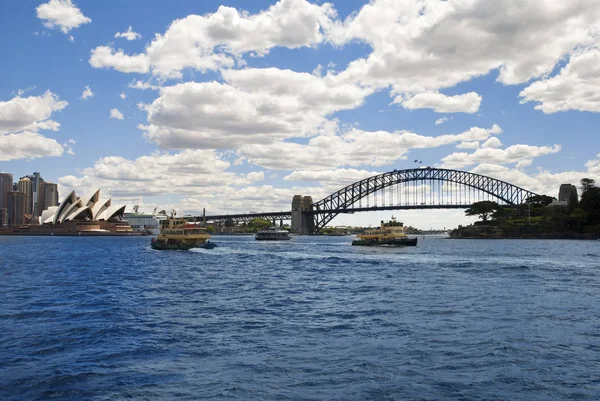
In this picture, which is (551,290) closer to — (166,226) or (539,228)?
(166,226)

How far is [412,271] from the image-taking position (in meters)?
50.8

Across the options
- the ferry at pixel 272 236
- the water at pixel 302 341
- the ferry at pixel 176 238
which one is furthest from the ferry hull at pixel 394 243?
the water at pixel 302 341

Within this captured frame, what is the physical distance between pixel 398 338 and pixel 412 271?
31220 millimetres

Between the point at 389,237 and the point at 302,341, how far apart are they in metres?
90.2

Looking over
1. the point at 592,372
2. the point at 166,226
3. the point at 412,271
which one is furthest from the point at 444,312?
the point at 166,226

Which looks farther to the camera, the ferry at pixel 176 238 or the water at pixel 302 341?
the ferry at pixel 176 238

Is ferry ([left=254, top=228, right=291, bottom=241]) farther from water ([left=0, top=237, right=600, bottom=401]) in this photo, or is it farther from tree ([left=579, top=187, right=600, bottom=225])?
water ([left=0, top=237, right=600, bottom=401])

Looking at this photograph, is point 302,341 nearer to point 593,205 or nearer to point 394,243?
point 394,243

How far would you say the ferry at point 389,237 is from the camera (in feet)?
350

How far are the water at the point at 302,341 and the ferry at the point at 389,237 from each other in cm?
6798

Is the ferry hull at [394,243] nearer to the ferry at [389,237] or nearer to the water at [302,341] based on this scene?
the ferry at [389,237]

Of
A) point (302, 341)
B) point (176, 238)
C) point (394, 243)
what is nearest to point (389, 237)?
point (394, 243)

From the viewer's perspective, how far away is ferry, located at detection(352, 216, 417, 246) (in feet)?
350

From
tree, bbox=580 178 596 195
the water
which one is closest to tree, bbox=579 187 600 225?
tree, bbox=580 178 596 195
